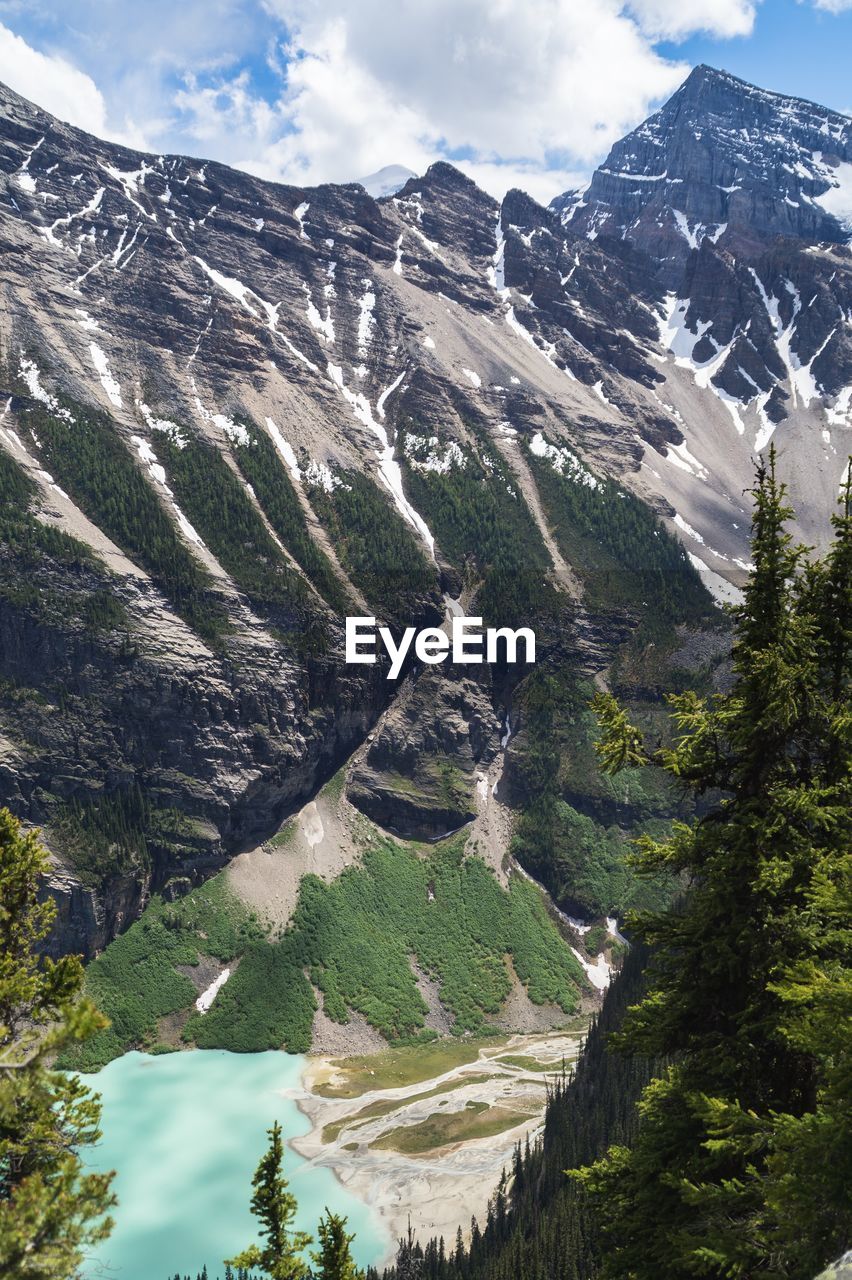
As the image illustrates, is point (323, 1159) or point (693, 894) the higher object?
point (693, 894)

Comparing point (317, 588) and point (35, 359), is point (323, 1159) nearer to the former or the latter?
point (317, 588)

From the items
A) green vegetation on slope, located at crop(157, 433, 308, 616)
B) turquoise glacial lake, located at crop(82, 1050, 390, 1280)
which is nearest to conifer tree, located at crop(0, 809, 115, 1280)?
turquoise glacial lake, located at crop(82, 1050, 390, 1280)

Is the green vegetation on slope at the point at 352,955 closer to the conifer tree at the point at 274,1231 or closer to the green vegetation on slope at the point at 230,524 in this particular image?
the green vegetation on slope at the point at 230,524

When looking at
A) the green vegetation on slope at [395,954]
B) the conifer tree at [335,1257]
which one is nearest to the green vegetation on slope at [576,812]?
the green vegetation on slope at [395,954]

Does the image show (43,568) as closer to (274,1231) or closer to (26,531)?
(26,531)

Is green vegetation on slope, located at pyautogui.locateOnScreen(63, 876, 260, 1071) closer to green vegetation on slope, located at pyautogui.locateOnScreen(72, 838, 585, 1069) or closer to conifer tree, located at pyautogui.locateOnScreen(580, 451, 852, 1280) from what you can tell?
green vegetation on slope, located at pyautogui.locateOnScreen(72, 838, 585, 1069)

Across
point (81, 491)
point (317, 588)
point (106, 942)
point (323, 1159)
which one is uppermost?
point (81, 491)

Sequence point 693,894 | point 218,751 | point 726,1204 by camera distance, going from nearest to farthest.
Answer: point 726,1204 < point 693,894 < point 218,751

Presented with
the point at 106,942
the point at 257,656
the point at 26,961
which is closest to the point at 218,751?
the point at 257,656
